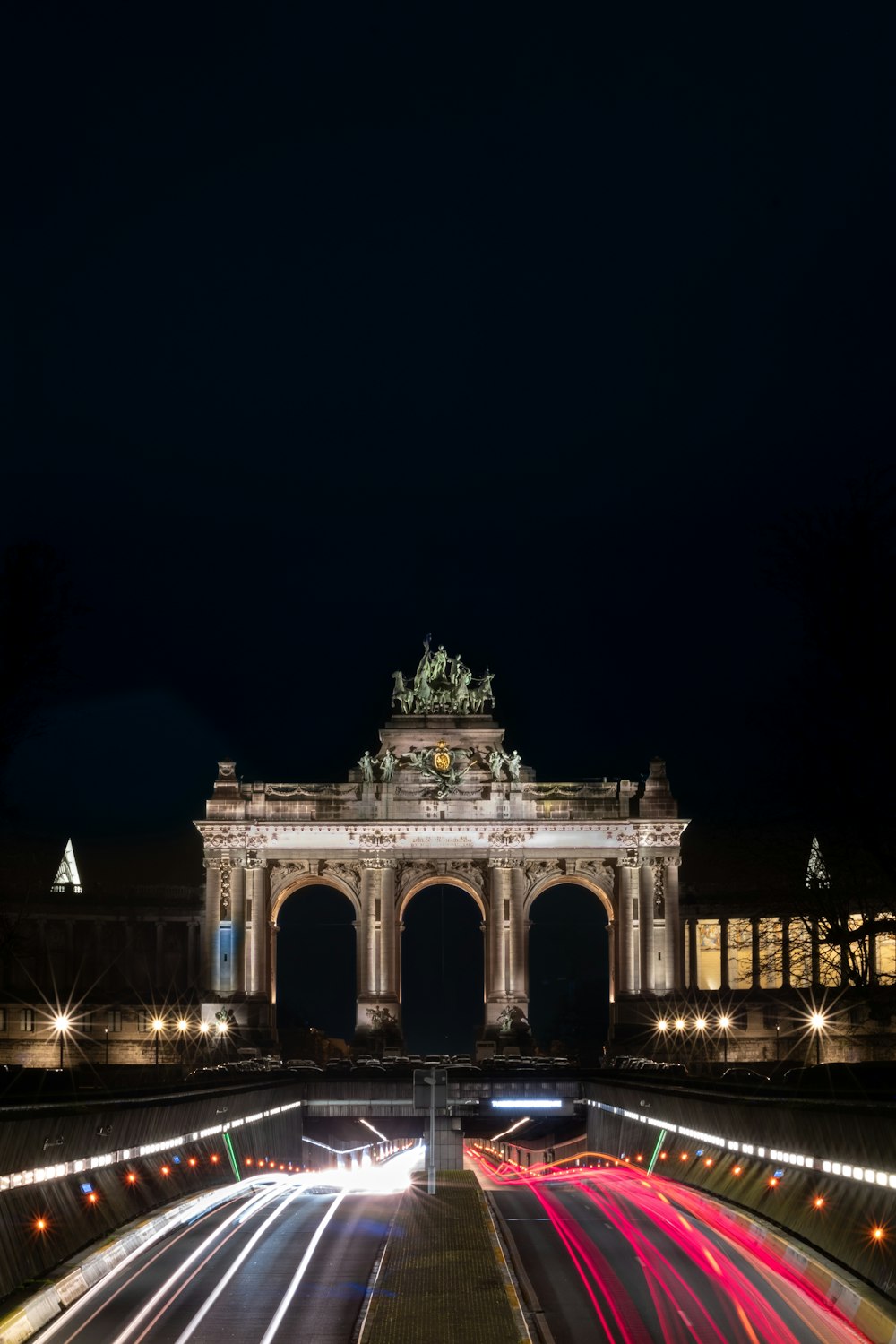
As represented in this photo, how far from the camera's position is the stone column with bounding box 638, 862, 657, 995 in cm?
15062

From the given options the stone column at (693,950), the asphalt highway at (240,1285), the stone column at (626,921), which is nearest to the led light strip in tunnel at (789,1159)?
the asphalt highway at (240,1285)

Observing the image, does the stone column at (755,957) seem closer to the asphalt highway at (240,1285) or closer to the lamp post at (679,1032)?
the lamp post at (679,1032)

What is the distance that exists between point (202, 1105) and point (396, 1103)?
43.5 metres

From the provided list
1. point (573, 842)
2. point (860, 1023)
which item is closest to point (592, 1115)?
point (860, 1023)

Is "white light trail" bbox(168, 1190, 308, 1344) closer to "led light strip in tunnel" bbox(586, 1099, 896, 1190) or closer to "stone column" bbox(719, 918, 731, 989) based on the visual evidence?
"led light strip in tunnel" bbox(586, 1099, 896, 1190)

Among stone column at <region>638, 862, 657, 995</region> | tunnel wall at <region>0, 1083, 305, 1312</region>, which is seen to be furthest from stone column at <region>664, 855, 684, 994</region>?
tunnel wall at <region>0, 1083, 305, 1312</region>

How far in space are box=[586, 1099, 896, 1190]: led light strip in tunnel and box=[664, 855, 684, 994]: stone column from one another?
7607cm

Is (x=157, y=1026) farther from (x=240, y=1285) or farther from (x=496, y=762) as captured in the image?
(x=240, y=1285)

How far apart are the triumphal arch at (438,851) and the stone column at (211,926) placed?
0.10 metres

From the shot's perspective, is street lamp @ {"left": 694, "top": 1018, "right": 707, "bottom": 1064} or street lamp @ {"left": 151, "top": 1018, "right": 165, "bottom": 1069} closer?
street lamp @ {"left": 151, "top": 1018, "right": 165, "bottom": 1069}

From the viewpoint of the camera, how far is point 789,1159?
46062mm

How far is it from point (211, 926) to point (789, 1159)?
4337 inches

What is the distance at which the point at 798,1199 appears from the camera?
43469mm

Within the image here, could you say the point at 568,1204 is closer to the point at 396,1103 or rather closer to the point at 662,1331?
the point at 662,1331
